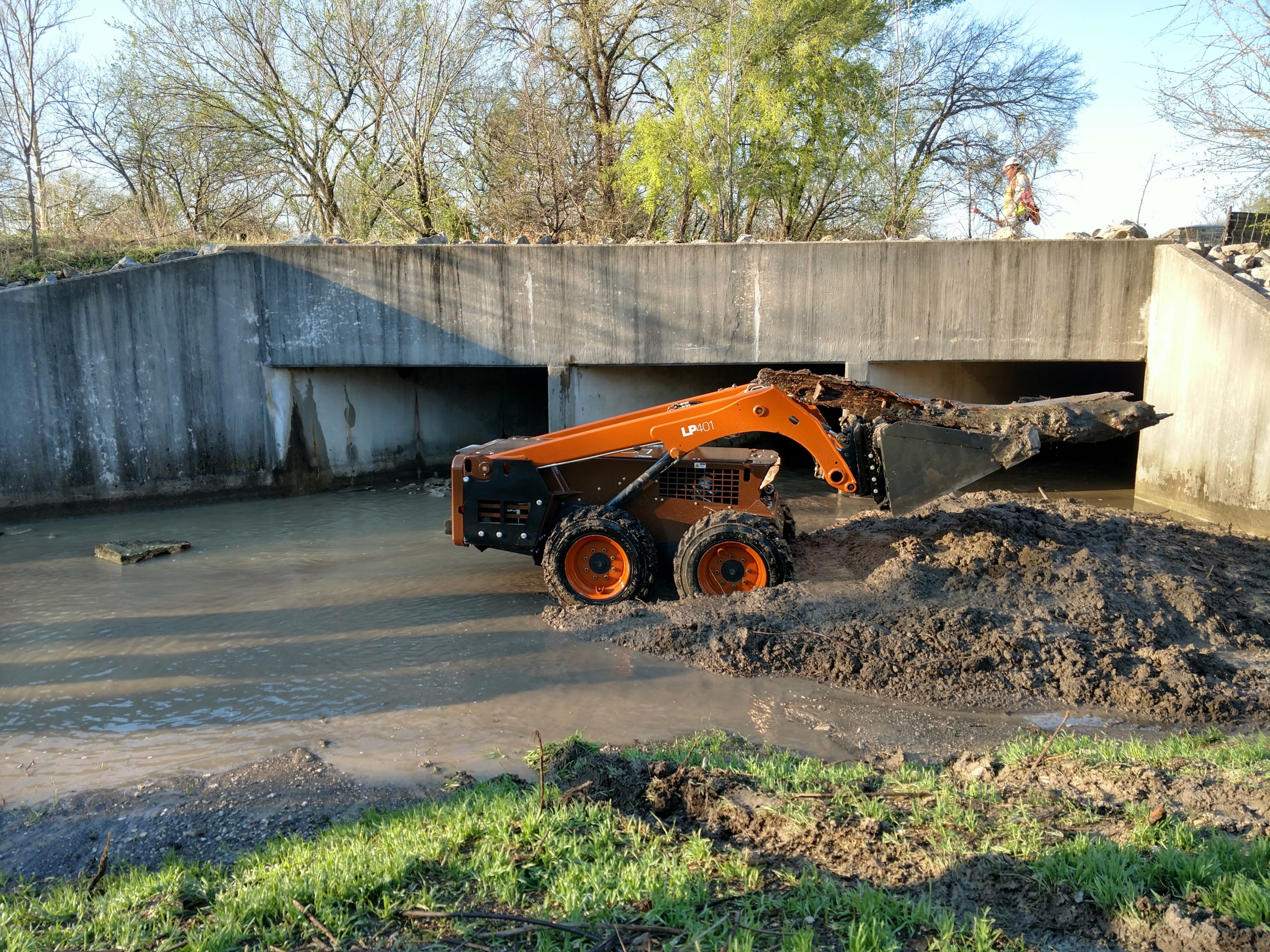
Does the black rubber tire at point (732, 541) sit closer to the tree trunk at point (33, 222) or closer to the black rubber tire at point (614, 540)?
the black rubber tire at point (614, 540)

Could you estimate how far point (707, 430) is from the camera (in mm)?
7965

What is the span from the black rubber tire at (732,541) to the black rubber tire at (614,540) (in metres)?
0.39

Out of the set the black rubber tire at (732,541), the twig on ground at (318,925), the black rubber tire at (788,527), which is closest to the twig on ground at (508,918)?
the twig on ground at (318,925)

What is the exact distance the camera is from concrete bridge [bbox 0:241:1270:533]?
12859mm

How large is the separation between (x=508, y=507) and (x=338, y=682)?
2.41 meters

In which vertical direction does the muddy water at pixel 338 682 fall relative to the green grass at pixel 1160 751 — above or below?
below

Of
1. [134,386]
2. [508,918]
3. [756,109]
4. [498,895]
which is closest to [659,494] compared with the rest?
[498,895]

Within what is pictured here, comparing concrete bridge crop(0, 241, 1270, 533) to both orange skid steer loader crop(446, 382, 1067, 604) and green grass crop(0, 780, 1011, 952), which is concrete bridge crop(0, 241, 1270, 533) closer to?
orange skid steer loader crop(446, 382, 1067, 604)

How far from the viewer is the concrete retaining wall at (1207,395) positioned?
413 inches

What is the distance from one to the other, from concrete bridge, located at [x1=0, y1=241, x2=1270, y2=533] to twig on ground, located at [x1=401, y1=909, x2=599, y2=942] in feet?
39.2

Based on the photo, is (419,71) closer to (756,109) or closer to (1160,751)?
(756,109)

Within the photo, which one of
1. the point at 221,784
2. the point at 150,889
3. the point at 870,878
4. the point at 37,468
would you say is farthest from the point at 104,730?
the point at 37,468

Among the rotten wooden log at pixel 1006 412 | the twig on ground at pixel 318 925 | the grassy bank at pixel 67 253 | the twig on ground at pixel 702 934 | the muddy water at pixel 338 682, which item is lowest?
the muddy water at pixel 338 682

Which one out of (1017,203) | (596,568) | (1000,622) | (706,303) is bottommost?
(1000,622)
